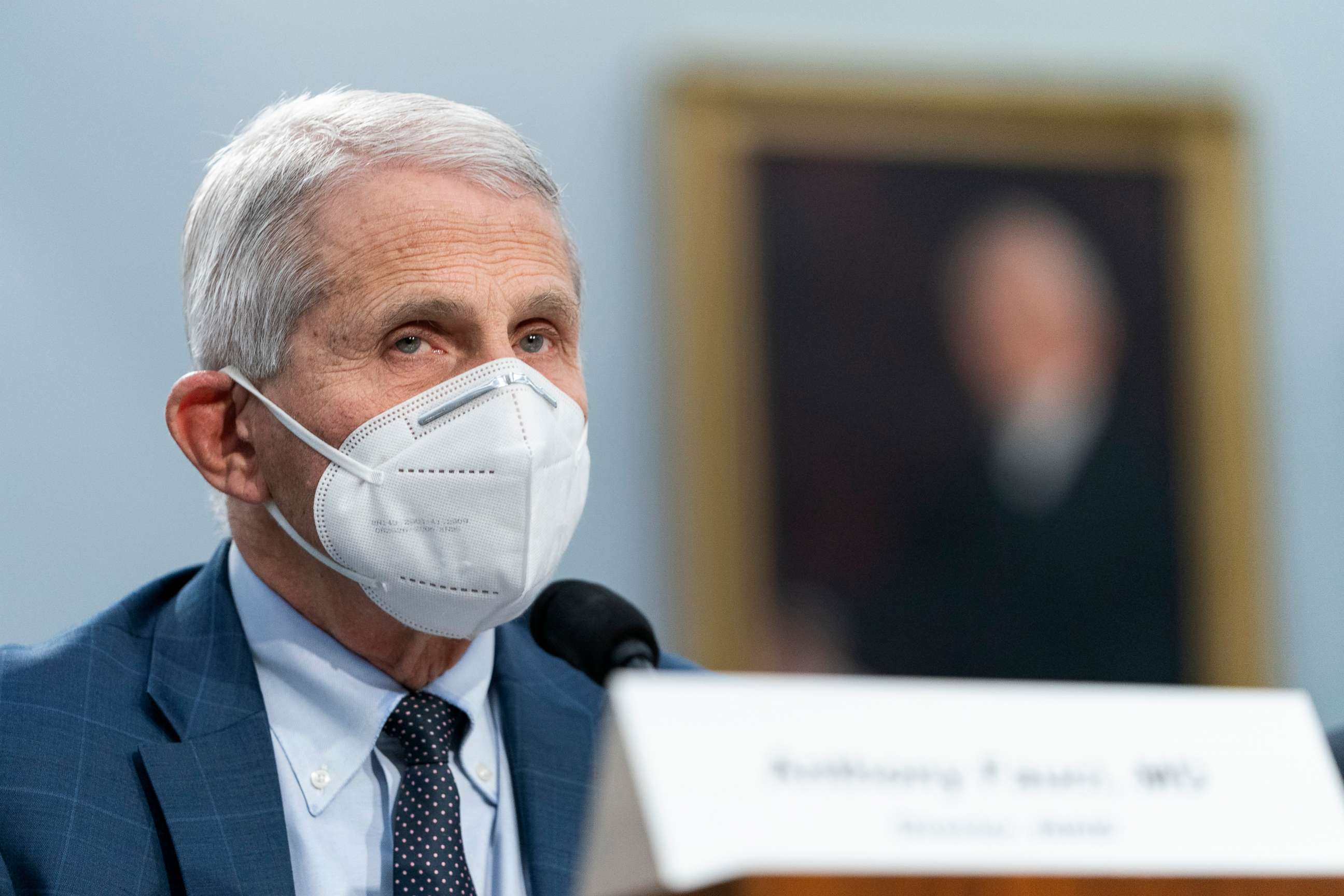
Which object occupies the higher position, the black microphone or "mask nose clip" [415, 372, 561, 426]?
"mask nose clip" [415, 372, 561, 426]

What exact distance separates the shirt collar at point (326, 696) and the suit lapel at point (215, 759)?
0.03 metres

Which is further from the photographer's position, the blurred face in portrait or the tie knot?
the blurred face in portrait

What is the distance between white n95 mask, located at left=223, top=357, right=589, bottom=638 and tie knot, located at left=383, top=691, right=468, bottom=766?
0.31ft

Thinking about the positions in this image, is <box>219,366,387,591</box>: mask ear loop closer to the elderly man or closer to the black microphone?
the elderly man

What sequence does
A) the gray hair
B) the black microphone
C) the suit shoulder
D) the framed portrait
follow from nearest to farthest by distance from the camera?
the black microphone < the suit shoulder < the gray hair < the framed portrait

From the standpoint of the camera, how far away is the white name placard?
1.04 m

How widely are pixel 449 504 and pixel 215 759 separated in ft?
1.26

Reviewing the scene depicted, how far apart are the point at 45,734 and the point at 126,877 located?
Answer: 20cm

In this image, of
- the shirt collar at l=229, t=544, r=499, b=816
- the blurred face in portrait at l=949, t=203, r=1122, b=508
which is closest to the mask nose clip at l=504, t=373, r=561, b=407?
the shirt collar at l=229, t=544, r=499, b=816

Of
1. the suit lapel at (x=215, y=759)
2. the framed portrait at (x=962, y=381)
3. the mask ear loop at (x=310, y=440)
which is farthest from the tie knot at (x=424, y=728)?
the framed portrait at (x=962, y=381)

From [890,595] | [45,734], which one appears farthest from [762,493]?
[45,734]

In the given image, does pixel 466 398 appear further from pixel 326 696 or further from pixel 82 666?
pixel 82 666

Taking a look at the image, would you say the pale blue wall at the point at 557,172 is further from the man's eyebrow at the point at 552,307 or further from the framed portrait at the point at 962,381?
the man's eyebrow at the point at 552,307

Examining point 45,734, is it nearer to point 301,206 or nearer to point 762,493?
point 301,206
